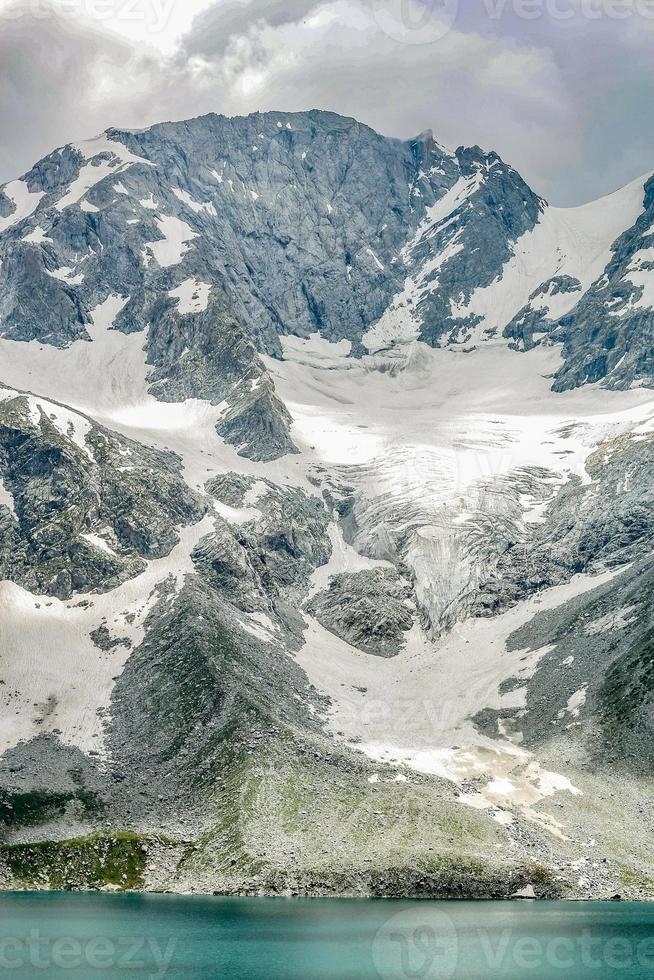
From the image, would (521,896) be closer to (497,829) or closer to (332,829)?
(497,829)

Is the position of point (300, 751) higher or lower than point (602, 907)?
higher

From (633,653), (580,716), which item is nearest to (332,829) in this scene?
(580,716)

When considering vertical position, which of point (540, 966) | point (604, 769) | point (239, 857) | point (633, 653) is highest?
point (633, 653)

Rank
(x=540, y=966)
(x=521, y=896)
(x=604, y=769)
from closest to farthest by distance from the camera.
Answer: (x=540, y=966) < (x=521, y=896) < (x=604, y=769)

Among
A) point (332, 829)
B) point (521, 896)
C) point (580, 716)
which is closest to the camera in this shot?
A: point (521, 896)

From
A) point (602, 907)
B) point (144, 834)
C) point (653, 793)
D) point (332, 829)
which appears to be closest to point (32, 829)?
point (144, 834)

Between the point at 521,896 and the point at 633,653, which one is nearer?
the point at 521,896

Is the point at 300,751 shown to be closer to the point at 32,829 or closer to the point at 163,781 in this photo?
the point at 163,781
